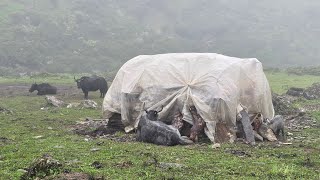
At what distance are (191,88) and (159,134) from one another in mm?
2509

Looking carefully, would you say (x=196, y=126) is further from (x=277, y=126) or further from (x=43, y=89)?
(x=43, y=89)

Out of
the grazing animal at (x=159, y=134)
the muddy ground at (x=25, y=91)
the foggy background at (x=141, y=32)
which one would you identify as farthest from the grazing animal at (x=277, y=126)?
the foggy background at (x=141, y=32)

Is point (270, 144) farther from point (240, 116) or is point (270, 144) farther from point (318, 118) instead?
point (318, 118)

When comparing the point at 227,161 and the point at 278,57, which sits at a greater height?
the point at 227,161

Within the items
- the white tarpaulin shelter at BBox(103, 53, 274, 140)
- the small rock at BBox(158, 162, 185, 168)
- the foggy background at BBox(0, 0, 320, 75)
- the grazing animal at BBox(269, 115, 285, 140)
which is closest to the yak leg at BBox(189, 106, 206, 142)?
the white tarpaulin shelter at BBox(103, 53, 274, 140)

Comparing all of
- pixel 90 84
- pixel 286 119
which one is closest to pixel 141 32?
pixel 90 84

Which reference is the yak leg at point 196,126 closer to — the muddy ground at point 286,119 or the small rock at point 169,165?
the muddy ground at point 286,119

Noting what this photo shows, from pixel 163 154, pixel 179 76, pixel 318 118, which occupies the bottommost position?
pixel 318 118

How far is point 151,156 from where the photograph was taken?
1180 centimetres

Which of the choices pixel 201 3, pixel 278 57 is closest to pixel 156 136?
pixel 278 57

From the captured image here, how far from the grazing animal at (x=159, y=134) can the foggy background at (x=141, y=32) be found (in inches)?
1591

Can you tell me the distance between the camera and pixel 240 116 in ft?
51.3

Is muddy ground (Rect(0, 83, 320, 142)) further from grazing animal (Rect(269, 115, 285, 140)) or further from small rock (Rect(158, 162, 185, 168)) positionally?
small rock (Rect(158, 162, 185, 168))

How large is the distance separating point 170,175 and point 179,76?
7.46 m
